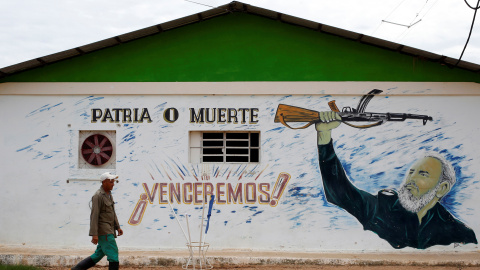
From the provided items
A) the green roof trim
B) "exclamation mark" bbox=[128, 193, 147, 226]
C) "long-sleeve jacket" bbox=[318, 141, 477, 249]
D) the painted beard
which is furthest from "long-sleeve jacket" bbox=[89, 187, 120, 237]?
the painted beard

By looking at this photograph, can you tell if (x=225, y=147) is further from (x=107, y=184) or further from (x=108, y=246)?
(x=108, y=246)

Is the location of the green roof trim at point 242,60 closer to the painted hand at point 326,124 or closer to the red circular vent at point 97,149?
the painted hand at point 326,124

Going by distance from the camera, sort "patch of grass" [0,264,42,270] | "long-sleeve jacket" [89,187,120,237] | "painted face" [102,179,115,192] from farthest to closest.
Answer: "patch of grass" [0,264,42,270] < "painted face" [102,179,115,192] < "long-sleeve jacket" [89,187,120,237]

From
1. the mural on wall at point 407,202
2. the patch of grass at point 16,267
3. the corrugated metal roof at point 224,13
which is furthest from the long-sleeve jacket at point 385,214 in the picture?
the patch of grass at point 16,267

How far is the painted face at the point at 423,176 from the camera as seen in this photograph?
37.3 feet

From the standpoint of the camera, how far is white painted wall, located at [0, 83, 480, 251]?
1134 cm

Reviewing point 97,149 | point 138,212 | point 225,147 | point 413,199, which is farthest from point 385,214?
point 97,149

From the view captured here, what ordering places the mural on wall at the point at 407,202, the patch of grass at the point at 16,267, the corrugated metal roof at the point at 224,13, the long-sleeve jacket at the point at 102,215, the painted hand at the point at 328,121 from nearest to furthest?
the long-sleeve jacket at the point at 102,215 < the patch of grass at the point at 16,267 < the corrugated metal roof at the point at 224,13 < the mural on wall at the point at 407,202 < the painted hand at the point at 328,121

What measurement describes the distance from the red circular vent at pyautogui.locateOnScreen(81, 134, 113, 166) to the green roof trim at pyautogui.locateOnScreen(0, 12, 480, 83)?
1.10 m

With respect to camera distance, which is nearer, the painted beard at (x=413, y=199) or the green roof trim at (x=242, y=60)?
the painted beard at (x=413, y=199)

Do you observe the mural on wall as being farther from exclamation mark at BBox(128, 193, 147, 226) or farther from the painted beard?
exclamation mark at BBox(128, 193, 147, 226)

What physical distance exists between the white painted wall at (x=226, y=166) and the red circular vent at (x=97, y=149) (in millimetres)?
184

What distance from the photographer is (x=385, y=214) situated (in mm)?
11367

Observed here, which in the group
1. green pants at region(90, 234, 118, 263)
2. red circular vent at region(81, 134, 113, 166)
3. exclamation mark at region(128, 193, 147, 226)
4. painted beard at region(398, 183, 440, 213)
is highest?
red circular vent at region(81, 134, 113, 166)
